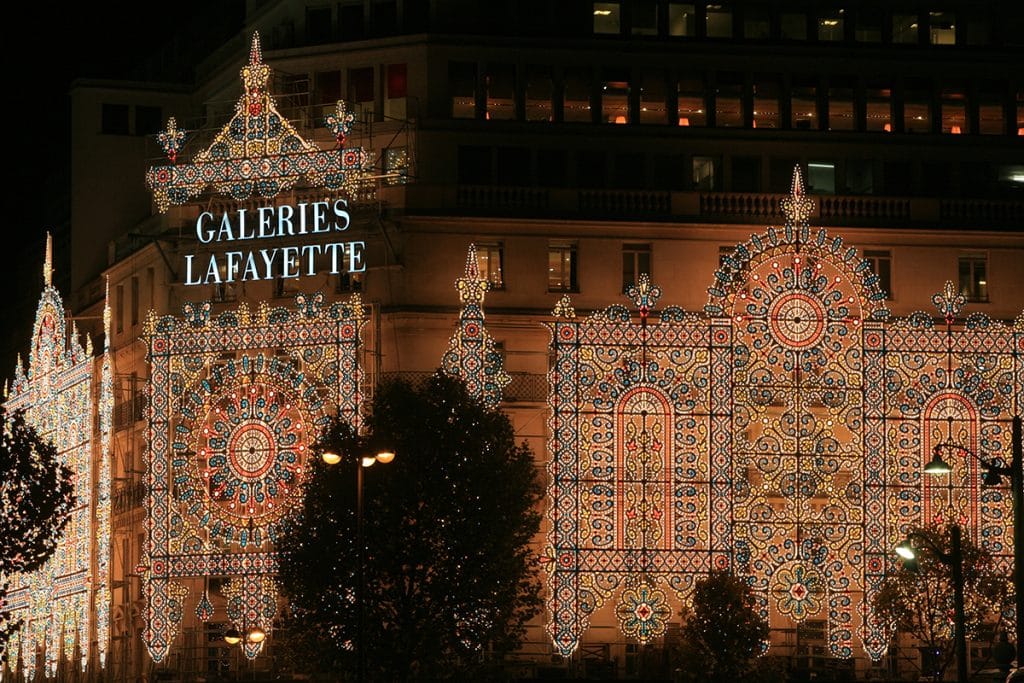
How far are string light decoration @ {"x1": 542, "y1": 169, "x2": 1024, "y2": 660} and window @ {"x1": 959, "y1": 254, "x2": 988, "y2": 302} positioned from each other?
897 cm

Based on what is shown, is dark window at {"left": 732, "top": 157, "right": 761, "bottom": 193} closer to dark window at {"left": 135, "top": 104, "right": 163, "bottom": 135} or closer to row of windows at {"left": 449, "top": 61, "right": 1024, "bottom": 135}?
row of windows at {"left": 449, "top": 61, "right": 1024, "bottom": 135}

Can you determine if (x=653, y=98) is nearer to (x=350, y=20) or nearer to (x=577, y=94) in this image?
(x=577, y=94)

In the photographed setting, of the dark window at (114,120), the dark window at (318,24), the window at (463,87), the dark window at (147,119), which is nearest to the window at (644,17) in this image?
the window at (463,87)

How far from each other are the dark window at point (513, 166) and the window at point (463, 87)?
6.69 ft

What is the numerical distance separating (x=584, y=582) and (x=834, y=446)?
389 inches

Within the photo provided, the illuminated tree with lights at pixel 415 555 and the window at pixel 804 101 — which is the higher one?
the window at pixel 804 101

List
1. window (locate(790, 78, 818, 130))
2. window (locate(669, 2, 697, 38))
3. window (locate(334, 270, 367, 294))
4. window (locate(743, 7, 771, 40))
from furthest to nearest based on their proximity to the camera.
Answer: window (locate(743, 7, 771, 40))
window (locate(669, 2, 697, 38))
window (locate(790, 78, 818, 130))
window (locate(334, 270, 367, 294))

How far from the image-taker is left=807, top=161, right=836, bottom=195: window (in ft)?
340

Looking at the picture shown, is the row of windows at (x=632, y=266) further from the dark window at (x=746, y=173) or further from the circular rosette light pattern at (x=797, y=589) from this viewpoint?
the circular rosette light pattern at (x=797, y=589)

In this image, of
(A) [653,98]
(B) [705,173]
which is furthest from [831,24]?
(B) [705,173]

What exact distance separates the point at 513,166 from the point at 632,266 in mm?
6024

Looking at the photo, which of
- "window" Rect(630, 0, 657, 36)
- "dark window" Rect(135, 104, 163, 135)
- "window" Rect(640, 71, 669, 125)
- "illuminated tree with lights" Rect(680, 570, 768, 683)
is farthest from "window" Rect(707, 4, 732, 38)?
"dark window" Rect(135, 104, 163, 135)

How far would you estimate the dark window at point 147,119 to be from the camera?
392ft

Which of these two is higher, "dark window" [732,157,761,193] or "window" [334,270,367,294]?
"dark window" [732,157,761,193]
